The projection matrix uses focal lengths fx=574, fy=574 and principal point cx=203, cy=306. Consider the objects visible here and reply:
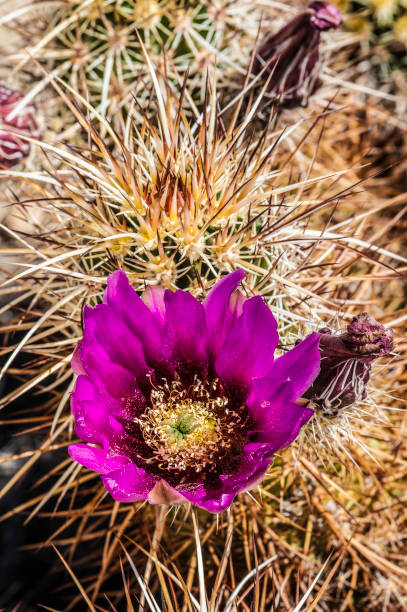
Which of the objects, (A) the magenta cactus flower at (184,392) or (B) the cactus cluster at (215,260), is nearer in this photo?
(A) the magenta cactus flower at (184,392)

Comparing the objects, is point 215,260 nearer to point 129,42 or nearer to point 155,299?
point 155,299

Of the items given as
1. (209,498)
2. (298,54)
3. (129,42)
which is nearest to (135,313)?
(209,498)

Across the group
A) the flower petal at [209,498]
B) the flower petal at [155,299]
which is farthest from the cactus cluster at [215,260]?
the flower petal at [209,498]

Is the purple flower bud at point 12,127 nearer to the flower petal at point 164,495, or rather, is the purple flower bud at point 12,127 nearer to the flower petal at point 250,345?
the flower petal at point 250,345

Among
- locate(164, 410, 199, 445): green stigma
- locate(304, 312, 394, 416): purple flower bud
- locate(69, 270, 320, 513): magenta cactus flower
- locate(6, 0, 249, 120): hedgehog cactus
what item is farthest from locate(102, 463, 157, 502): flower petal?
locate(6, 0, 249, 120): hedgehog cactus

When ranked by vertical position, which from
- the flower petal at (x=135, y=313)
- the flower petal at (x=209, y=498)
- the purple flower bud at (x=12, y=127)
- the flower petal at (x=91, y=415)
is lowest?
the flower petal at (x=209, y=498)

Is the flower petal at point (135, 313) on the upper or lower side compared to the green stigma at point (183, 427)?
upper

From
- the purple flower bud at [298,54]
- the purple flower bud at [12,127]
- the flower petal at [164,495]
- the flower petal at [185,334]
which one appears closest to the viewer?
the flower petal at [164,495]
